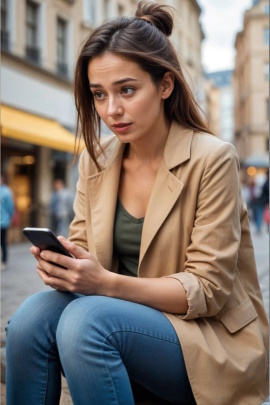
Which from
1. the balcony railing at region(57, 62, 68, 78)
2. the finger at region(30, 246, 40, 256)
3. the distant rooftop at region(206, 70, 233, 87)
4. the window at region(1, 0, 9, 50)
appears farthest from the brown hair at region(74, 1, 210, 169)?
the balcony railing at region(57, 62, 68, 78)

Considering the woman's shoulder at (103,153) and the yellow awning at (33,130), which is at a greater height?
the yellow awning at (33,130)

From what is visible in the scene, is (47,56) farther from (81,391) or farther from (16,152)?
(81,391)

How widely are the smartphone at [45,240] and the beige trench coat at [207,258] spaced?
0.27 meters

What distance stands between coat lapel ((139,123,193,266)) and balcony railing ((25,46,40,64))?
13691 mm

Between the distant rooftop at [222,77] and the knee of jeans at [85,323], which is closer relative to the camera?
the knee of jeans at [85,323]

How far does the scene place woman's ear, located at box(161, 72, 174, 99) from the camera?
182 cm

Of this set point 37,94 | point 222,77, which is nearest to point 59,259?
point 222,77

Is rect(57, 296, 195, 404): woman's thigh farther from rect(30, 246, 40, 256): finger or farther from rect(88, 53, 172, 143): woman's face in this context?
rect(88, 53, 172, 143): woman's face

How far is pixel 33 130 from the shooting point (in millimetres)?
13094

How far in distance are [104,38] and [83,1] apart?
56.1ft

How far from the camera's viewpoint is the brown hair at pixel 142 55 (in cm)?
172

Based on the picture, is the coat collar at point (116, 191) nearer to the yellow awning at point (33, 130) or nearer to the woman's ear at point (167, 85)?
the woman's ear at point (167, 85)

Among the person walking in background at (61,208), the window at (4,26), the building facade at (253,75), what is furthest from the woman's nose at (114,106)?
the window at (4,26)

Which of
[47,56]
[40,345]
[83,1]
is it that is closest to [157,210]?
[40,345]
